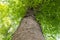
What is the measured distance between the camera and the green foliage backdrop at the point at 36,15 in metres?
3.58

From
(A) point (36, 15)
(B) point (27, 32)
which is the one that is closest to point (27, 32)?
(B) point (27, 32)

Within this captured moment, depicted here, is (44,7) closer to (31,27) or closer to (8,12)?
(8,12)

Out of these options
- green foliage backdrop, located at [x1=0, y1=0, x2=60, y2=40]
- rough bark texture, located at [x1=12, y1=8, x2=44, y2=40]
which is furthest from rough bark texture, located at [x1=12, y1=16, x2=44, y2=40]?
green foliage backdrop, located at [x1=0, y1=0, x2=60, y2=40]

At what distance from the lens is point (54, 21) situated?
3826 mm

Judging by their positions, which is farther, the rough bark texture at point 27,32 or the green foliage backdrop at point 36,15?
the green foliage backdrop at point 36,15

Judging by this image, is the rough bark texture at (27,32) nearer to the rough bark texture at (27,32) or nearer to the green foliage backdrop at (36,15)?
the rough bark texture at (27,32)

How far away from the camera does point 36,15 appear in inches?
140

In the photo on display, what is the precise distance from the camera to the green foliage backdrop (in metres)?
3.58

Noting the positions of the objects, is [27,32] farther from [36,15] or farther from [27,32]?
[36,15]

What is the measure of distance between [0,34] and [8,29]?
18 cm

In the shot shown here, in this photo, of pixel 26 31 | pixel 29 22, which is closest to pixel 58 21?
pixel 29 22

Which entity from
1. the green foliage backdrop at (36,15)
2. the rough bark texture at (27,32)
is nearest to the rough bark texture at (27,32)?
the rough bark texture at (27,32)

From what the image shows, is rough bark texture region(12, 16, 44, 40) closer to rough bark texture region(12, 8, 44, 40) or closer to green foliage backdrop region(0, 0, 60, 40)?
rough bark texture region(12, 8, 44, 40)

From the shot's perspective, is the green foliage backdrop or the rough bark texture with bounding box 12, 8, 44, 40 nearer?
the rough bark texture with bounding box 12, 8, 44, 40
